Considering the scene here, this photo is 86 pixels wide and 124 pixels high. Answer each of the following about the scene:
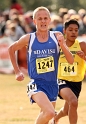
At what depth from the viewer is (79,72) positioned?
10.7m

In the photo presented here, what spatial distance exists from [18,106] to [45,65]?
4636 mm

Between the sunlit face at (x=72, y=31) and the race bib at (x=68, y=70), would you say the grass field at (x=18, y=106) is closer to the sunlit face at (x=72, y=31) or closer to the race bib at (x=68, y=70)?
the race bib at (x=68, y=70)

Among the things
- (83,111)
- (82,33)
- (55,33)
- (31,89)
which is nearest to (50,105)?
(31,89)

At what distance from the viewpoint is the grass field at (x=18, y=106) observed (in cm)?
1187

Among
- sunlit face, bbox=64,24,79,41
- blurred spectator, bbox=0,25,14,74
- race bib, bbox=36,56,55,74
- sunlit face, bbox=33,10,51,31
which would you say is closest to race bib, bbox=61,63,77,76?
sunlit face, bbox=64,24,79,41

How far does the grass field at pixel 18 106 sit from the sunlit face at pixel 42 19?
2.89 m

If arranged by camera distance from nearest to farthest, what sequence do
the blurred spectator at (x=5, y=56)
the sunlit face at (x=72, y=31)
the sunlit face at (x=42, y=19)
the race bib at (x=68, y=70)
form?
the sunlit face at (x=42, y=19), the sunlit face at (x=72, y=31), the race bib at (x=68, y=70), the blurred spectator at (x=5, y=56)

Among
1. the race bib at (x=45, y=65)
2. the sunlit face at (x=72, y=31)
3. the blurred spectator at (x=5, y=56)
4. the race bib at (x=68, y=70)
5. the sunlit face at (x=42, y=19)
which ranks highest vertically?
→ the sunlit face at (x=42, y=19)

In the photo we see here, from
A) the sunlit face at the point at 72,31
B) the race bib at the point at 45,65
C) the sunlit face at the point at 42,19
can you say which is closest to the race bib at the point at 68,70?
the sunlit face at the point at 72,31

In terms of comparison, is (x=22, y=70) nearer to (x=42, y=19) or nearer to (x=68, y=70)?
(x=68, y=70)

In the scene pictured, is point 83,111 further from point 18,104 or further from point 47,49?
point 47,49

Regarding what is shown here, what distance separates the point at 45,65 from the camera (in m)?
9.22

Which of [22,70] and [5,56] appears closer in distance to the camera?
[22,70]

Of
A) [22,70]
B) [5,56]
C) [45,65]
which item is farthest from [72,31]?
[5,56]
